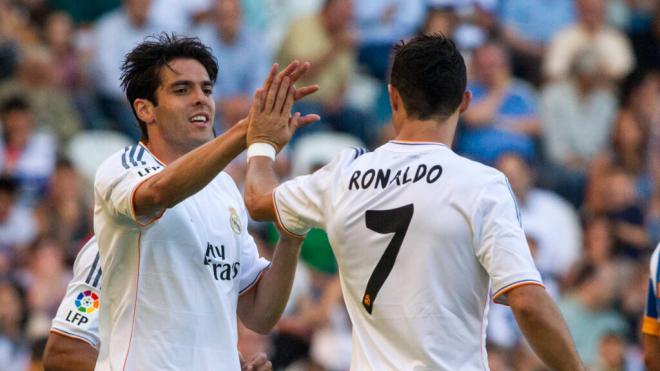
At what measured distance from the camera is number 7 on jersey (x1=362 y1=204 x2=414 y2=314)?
5.73 metres

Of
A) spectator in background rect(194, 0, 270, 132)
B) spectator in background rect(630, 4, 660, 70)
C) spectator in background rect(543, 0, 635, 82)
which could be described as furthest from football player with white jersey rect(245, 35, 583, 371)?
spectator in background rect(630, 4, 660, 70)

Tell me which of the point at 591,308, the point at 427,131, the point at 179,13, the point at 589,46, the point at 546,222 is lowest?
the point at 591,308

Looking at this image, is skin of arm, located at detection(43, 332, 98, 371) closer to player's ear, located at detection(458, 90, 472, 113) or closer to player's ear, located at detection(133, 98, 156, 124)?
player's ear, located at detection(133, 98, 156, 124)

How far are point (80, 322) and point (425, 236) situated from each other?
8.31ft

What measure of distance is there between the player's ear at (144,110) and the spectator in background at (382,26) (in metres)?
8.64

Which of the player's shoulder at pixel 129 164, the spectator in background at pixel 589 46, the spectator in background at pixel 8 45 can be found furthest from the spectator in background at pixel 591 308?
the player's shoulder at pixel 129 164

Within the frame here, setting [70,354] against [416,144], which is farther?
[70,354]

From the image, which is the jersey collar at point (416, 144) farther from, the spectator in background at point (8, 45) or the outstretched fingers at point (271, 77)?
the spectator in background at point (8, 45)

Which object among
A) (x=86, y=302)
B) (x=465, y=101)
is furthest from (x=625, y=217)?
(x=465, y=101)

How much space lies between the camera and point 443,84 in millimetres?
5848

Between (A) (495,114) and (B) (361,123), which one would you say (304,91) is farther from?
(A) (495,114)

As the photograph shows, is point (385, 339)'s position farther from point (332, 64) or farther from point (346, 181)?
point (332, 64)

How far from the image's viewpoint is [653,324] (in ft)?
24.1

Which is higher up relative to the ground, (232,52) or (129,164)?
(129,164)
